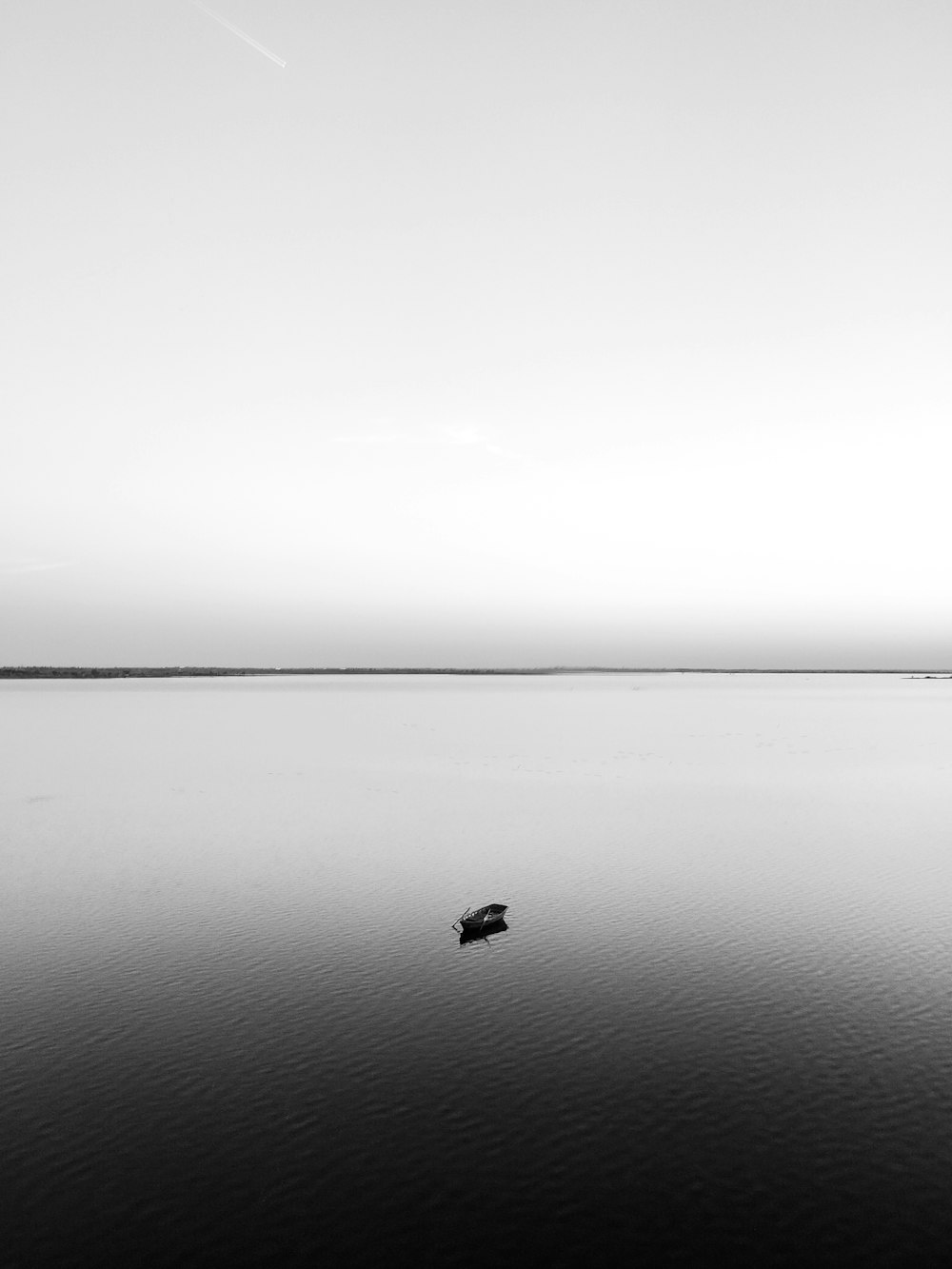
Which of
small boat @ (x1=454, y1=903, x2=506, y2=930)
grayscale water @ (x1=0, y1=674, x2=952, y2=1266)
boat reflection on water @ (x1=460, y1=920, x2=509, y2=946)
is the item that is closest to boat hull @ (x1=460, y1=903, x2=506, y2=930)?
small boat @ (x1=454, y1=903, x2=506, y2=930)

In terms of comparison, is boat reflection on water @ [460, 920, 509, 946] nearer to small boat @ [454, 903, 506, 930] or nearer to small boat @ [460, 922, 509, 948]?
small boat @ [460, 922, 509, 948]

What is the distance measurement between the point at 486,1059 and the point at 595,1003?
602 cm

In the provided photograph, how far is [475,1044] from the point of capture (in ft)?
86.3

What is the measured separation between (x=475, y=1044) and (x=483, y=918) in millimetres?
11459

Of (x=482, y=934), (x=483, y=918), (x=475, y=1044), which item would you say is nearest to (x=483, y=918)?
(x=483, y=918)

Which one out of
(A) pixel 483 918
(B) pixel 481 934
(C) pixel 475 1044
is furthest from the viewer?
(A) pixel 483 918

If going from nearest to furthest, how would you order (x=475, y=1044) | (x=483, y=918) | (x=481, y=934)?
1. (x=475, y=1044)
2. (x=481, y=934)
3. (x=483, y=918)

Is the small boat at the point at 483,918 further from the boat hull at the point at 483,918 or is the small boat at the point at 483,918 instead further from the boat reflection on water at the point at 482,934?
the boat reflection on water at the point at 482,934

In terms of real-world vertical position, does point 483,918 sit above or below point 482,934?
above

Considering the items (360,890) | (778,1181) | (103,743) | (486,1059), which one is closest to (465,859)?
(360,890)

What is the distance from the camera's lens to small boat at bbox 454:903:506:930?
37.2 m

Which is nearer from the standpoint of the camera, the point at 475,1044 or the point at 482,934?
the point at 475,1044

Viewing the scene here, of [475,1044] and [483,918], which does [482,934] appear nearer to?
[483,918]

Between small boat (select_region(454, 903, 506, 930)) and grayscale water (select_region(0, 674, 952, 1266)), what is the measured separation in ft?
3.26
